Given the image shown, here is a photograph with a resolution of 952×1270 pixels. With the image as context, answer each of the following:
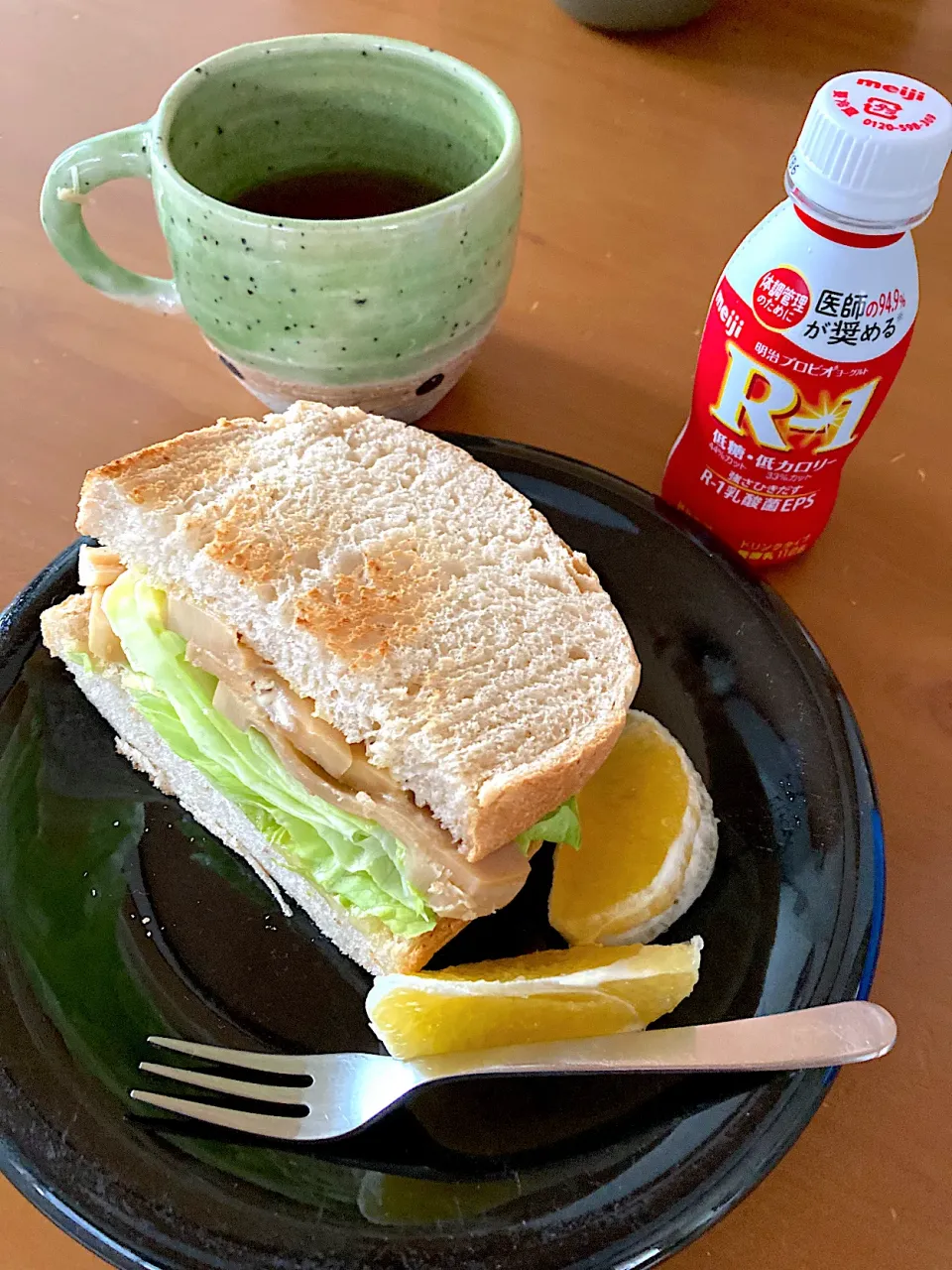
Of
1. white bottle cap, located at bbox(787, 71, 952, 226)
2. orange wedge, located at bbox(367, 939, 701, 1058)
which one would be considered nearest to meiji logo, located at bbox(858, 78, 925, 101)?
white bottle cap, located at bbox(787, 71, 952, 226)

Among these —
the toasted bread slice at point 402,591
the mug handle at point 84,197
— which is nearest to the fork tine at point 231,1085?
the toasted bread slice at point 402,591

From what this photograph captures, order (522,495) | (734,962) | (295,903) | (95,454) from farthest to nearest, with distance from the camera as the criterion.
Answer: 1. (95,454)
2. (522,495)
3. (295,903)
4. (734,962)

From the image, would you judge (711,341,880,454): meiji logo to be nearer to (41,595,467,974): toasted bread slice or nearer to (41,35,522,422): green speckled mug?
(41,35,522,422): green speckled mug

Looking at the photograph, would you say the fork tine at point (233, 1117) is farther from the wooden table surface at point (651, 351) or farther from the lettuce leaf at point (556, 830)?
the lettuce leaf at point (556, 830)

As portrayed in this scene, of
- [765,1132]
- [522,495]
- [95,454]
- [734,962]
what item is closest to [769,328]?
[522,495]

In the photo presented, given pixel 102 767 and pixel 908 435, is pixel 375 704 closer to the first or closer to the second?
pixel 102 767

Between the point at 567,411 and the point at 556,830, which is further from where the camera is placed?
the point at 567,411

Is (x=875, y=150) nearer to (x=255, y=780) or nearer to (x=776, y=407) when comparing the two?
(x=776, y=407)

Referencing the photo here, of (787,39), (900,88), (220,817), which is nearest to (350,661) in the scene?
(220,817)
